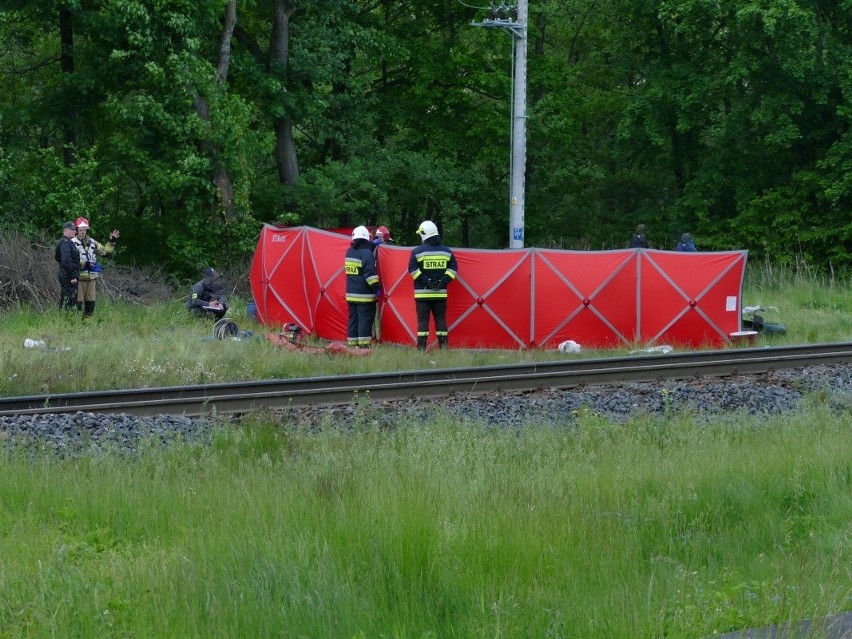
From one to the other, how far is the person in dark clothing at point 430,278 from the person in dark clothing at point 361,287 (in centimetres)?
66

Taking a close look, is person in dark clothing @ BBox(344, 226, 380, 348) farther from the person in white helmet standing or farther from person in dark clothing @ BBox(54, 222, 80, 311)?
person in dark clothing @ BBox(54, 222, 80, 311)

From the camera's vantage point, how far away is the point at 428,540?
5.73m

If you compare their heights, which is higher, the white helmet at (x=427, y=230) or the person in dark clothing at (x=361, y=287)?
the white helmet at (x=427, y=230)

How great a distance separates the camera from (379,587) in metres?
5.34

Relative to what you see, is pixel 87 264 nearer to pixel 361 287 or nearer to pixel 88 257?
pixel 88 257

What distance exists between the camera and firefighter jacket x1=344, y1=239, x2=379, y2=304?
16469 millimetres

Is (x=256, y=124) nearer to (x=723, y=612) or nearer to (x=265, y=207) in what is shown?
(x=265, y=207)

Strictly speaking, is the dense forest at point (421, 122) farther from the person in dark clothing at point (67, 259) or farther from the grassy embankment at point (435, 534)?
the grassy embankment at point (435, 534)

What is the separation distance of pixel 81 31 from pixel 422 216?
1333 cm

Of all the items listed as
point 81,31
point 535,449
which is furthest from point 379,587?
point 81,31

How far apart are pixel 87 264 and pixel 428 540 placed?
45.9 ft

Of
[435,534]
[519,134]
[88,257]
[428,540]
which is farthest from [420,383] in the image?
[519,134]

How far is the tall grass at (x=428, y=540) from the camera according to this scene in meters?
5.00

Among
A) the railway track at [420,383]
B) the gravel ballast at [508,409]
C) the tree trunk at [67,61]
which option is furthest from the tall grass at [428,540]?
the tree trunk at [67,61]
